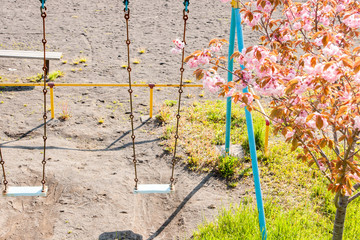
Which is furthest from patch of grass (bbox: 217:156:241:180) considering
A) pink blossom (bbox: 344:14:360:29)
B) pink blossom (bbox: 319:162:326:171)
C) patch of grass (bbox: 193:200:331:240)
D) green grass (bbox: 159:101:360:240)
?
pink blossom (bbox: 344:14:360:29)

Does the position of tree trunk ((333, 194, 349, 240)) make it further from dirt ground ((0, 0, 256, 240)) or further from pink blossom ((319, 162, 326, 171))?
dirt ground ((0, 0, 256, 240))

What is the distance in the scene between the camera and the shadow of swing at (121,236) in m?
5.17

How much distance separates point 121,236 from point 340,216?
238cm

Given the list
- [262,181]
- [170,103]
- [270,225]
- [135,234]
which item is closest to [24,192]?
[135,234]

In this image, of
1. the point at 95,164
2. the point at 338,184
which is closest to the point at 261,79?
the point at 338,184

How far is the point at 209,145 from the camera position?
684 cm

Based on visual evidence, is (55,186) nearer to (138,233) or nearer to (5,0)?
(138,233)

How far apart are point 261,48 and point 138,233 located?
2.73 meters

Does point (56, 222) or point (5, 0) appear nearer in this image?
point (56, 222)

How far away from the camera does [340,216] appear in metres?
4.39

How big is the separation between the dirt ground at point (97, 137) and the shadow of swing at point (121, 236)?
12 mm

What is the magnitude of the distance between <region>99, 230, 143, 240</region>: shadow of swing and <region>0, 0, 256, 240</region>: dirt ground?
1 cm

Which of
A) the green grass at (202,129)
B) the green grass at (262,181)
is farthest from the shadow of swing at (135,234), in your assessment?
the green grass at (202,129)

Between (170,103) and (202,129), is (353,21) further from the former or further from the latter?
(170,103)
